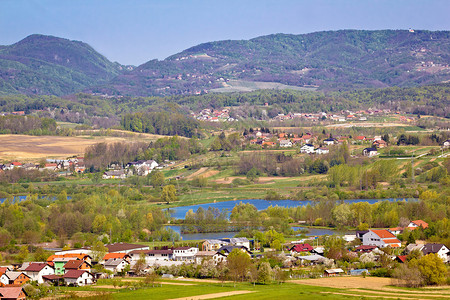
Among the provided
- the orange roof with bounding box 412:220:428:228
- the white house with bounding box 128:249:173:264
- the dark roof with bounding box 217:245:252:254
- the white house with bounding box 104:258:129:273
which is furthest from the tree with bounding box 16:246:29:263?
the orange roof with bounding box 412:220:428:228

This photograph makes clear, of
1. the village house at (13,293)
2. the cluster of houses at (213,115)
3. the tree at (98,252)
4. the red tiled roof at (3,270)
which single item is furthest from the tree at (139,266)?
the cluster of houses at (213,115)

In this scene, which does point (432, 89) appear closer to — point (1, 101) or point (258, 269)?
point (1, 101)

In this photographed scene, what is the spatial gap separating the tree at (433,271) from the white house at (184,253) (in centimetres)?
1027

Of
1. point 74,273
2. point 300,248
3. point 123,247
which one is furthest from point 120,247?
point 300,248

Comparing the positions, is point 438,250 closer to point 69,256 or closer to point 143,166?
point 69,256

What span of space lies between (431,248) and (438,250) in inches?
11.0

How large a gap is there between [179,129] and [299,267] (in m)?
62.7

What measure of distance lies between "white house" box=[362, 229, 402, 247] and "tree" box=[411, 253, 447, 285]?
6.84 meters

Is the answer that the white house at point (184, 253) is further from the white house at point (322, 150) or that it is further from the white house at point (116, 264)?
the white house at point (322, 150)

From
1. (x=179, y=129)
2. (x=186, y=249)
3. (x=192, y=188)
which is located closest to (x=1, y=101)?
(x=179, y=129)

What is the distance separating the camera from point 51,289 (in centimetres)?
2620

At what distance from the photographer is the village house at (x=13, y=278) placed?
1098 inches

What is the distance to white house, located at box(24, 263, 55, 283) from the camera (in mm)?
29109

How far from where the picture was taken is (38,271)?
29.3 m
